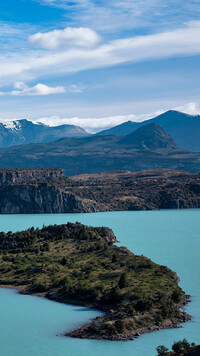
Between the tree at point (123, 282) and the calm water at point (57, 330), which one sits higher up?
the tree at point (123, 282)

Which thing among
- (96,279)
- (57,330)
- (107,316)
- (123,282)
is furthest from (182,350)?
(96,279)

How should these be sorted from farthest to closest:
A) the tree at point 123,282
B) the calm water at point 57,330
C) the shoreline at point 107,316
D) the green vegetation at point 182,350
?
the tree at point 123,282
the shoreline at point 107,316
the calm water at point 57,330
the green vegetation at point 182,350

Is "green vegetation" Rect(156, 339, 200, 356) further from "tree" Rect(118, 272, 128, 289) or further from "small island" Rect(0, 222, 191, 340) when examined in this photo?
"tree" Rect(118, 272, 128, 289)

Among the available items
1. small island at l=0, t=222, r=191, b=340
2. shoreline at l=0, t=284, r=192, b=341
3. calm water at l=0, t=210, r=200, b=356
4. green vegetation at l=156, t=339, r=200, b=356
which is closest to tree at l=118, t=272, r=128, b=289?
small island at l=0, t=222, r=191, b=340

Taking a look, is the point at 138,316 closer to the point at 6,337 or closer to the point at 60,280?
the point at 6,337

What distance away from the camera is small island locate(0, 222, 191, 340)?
6469cm

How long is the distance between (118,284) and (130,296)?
6063 mm

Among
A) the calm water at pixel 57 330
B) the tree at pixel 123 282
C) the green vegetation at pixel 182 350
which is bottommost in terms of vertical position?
the calm water at pixel 57 330

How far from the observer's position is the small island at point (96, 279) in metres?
64.7

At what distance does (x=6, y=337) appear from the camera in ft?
203

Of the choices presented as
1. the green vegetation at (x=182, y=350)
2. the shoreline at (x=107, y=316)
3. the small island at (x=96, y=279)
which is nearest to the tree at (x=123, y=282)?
the small island at (x=96, y=279)

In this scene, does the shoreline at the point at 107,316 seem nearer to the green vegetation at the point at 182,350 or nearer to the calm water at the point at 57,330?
the calm water at the point at 57,330

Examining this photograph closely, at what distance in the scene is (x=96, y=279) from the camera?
276 feet

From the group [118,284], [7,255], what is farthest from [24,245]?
[118,284]
